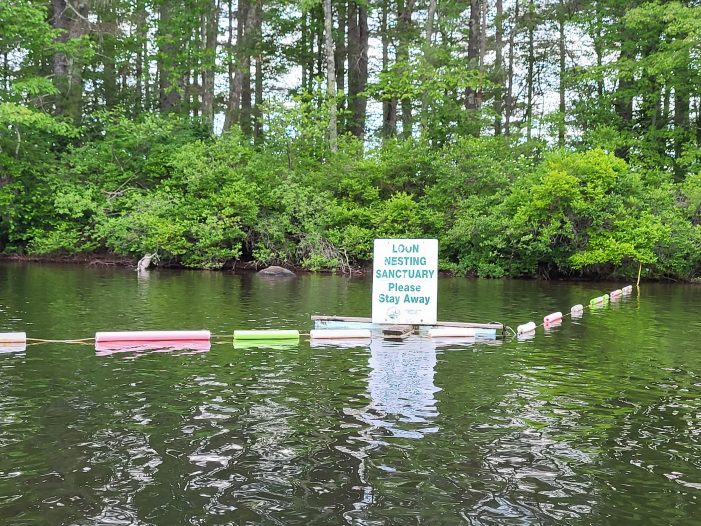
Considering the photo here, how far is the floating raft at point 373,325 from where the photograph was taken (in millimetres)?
11508

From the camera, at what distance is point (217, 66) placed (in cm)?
3547

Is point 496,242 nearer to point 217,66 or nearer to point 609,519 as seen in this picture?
point 217,66

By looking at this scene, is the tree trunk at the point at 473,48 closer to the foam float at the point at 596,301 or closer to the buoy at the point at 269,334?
the foam float at the point at 596,301

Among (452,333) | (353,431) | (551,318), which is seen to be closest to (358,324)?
(452,333)

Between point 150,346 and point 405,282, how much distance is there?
458cm

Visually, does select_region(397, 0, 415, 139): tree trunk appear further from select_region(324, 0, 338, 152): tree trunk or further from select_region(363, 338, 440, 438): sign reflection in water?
select_region(363, 338, 440, 438): sign reflection in water

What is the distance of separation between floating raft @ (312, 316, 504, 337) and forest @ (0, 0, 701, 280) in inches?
579

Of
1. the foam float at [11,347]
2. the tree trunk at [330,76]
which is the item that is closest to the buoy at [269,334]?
the foam float at [11,347]

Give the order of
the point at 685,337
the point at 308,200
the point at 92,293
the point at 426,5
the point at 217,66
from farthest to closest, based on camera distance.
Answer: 1. the point at 426,5
2. the point at 217,66
3. the point at 308,200
4. the point at 92,293
5. the point at 685,337

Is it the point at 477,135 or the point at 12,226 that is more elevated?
the point at 477,135

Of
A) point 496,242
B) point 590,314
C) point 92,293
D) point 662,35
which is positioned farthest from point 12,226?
point 662,35

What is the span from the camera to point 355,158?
31.5m

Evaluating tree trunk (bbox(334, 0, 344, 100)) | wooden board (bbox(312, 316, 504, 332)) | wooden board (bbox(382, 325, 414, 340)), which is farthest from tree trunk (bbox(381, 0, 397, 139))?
wooden board (bbox(382, 325, 414, 340))

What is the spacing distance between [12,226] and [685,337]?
28483 millimetres
